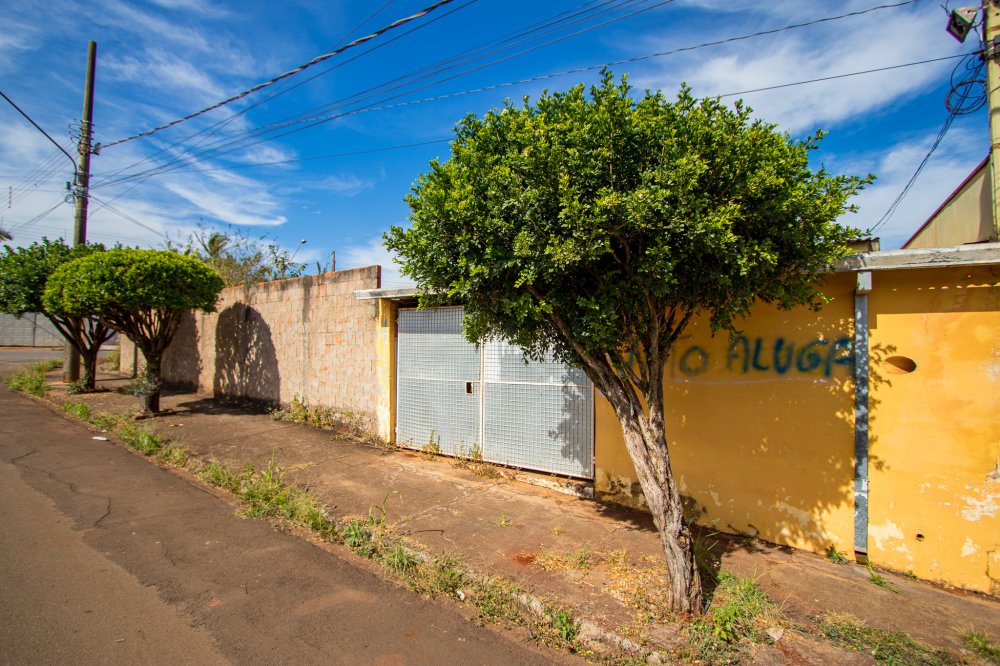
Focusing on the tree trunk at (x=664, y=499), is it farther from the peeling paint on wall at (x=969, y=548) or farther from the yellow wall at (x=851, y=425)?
the peeling paint on wall at (x=969, y=548)

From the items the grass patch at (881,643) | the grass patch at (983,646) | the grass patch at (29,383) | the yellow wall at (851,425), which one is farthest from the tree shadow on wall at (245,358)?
the grass patch at (983,646)

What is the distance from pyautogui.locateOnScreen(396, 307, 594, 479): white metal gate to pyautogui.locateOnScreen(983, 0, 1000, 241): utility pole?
4839 mm

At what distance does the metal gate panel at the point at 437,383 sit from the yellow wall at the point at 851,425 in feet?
10.0

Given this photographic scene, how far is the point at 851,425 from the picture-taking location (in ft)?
13.5

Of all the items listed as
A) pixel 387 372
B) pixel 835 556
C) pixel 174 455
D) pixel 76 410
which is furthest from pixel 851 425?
pixel 76 410

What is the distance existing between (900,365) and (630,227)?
9.31 feet

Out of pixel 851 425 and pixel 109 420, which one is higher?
pixel 851 425

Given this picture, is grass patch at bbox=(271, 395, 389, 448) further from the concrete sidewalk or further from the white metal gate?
the concrete sidewalk

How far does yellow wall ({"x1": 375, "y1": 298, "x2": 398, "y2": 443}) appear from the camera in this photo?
26.0 feet

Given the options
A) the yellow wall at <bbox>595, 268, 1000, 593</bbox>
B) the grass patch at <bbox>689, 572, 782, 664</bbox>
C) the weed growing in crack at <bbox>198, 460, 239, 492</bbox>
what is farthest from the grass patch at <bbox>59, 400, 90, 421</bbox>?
the grass patch at <bbox>689, 572, 782, 664</bbox>

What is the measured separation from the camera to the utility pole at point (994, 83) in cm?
509

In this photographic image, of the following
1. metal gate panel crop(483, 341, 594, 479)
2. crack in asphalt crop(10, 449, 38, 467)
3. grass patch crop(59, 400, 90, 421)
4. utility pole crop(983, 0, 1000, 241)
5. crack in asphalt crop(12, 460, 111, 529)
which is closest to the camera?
crack in asphalt crop(12, 460, 111, 529)

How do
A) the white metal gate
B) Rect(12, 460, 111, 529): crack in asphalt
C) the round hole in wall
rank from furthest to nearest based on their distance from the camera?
the white metal gate, Rect(12, 460, 111, 529): crack in asphalt, the round hole in wall

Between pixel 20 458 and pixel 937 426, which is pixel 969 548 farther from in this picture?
pixel 20 458
